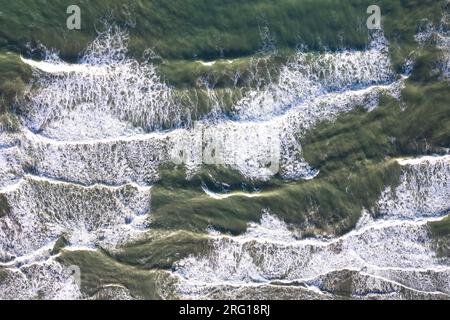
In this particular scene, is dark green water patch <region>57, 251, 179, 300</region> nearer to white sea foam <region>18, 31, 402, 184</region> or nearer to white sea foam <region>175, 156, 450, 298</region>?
white sea foam <region>175, 156, 450, 298</region>

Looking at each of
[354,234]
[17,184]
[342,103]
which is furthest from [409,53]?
[17,184]

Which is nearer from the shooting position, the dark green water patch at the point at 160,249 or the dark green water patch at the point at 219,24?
the dark green water patch at the point at 219,24

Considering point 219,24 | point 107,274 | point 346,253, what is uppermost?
point 219,24

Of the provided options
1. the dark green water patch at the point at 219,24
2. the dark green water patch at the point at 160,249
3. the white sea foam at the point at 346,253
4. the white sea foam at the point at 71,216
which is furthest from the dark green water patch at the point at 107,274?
the dark green water patch at the point at 219,24

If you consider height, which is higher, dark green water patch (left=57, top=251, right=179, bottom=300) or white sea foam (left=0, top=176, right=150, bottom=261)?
white sea foam (left=0, top=176, right=150, bottom=261)

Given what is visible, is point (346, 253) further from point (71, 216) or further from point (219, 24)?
point (71, 216)

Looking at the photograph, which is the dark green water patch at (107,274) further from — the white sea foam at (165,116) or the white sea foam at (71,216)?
the white sea foam at (165,116)

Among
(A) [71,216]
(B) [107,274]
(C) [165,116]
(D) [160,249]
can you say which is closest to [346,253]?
(D) [160,249]

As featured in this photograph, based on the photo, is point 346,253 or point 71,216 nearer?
point 71,216

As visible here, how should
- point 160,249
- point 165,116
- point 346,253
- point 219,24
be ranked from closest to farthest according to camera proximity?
1. point 219,24
2. point 165,116
3. point 160,249
4. point 346,253

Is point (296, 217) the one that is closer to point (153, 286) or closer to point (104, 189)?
point (153, 286)

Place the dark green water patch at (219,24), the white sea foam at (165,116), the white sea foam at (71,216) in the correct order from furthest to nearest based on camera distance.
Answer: the white sea foam at (71,216)
the white sea foam at (165,116)
the dark green water patch at (219,24)

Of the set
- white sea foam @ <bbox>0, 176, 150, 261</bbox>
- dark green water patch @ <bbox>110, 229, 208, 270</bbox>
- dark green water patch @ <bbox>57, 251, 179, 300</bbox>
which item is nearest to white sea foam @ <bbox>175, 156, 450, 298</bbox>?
dark green water patch @ <bbox>110, 229, 208, 270</bbox>
